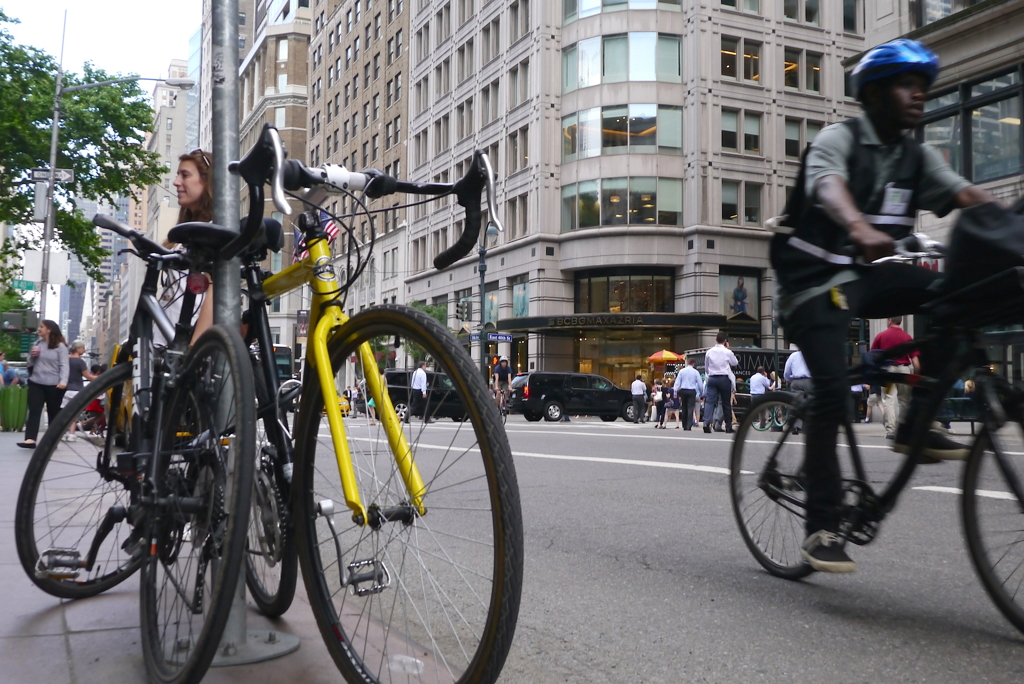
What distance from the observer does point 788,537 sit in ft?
13.0

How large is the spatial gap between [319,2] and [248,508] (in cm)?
7927

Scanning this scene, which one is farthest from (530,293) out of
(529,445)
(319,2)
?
(319,2)

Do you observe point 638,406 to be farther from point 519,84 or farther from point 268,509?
point 268,509

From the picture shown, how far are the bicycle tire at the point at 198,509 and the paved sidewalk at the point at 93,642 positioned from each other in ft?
0.72

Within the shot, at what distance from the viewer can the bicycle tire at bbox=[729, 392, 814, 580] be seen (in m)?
3.83

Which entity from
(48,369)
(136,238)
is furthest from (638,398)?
(136,238)

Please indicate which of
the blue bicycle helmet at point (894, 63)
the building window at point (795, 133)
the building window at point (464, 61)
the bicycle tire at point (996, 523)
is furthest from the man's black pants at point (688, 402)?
the building window at point (464, 61)

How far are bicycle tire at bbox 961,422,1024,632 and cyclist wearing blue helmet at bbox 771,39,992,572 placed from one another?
0.27m

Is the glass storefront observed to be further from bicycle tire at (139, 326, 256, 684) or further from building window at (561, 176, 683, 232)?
bicycle tire at (139, 326, 256, 684)

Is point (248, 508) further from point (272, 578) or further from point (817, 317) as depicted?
point (817, 317)

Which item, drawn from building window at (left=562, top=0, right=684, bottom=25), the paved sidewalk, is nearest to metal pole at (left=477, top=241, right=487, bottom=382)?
building window at (left=562, top=0, right=684, bottom=25)

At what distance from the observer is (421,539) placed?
2.29 meters

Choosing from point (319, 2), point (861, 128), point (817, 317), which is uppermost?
point (319, 2)

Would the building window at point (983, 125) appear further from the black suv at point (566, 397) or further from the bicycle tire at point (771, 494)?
the bicycle tire at point (771, 494)
